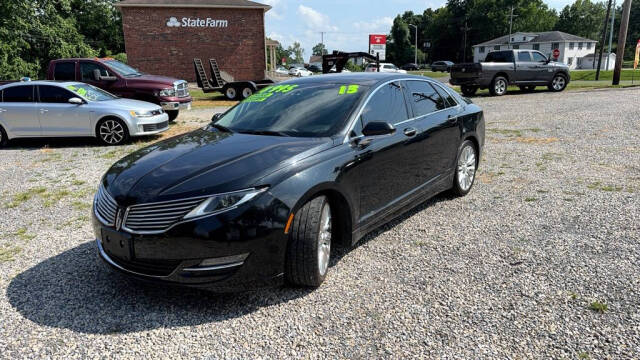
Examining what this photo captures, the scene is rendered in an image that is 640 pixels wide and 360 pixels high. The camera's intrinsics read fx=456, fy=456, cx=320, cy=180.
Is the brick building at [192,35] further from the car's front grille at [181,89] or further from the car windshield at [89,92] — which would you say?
the car windshield at [89,92]

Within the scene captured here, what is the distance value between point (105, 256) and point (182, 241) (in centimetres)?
81

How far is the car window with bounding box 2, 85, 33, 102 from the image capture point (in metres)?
9.75

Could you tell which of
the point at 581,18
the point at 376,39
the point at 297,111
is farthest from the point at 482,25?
→ the point at 297,111

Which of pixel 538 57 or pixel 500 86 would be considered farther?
pixel 538 57

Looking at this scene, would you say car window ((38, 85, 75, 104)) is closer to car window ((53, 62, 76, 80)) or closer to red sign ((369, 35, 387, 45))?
car window ((53, 62, 76, 80))

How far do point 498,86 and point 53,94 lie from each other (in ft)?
54.8

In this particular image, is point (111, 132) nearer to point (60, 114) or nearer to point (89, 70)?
point (60, 114)

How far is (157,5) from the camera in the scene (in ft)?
98.1

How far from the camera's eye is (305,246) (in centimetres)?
312

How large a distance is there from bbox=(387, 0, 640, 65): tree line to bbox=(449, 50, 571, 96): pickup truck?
7494cm

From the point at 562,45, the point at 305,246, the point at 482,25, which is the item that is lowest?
the point at 305,246

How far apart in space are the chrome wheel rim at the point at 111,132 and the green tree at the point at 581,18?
4591 inches

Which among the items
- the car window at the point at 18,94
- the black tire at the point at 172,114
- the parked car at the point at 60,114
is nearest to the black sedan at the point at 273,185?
the parked car at the point at 60,114

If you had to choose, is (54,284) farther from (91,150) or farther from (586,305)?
(91,150)
